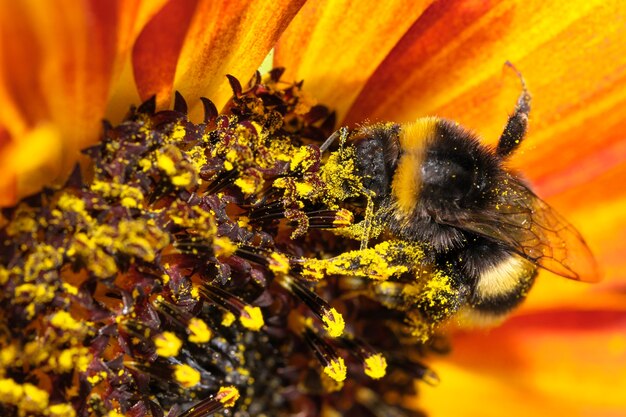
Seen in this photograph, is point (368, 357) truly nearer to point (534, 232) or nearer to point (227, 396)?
point (227, 396)

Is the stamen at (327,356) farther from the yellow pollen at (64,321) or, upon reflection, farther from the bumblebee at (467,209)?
A: the yellow pollen at (64,321)

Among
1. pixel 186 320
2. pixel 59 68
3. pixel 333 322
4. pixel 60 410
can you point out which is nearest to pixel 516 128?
pixel 333 322

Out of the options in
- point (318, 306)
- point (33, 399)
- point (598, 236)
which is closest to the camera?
point (33, 399)

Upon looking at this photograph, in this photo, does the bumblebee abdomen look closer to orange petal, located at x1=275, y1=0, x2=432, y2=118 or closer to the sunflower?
the sunflower

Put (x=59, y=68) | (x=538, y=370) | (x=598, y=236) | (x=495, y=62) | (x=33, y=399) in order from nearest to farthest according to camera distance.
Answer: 1. (x=59, y=68)
2. (x=33, y=399)
3. (x=495, y=62)
4. (x=598, y=236)
5. (x=538, y=370)

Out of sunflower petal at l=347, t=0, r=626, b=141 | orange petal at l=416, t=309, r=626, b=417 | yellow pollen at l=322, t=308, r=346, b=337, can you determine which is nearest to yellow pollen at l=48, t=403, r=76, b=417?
yellow pollen at l=322, t=308, r=346, b=337

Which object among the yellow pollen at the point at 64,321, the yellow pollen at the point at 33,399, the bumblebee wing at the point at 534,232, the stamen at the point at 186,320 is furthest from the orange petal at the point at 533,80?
the yellow pollen at the point at 33,399

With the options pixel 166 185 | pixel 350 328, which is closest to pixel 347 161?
pixel 166 185

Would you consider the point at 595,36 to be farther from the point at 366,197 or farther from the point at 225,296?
the point at 225,296
